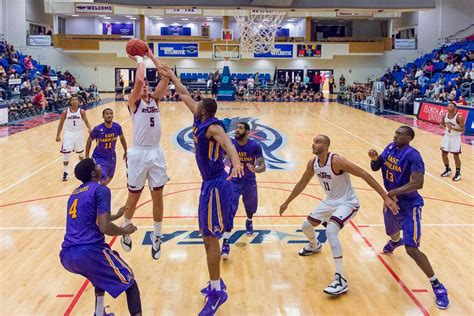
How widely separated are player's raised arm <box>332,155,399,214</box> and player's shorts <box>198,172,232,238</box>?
1340 millimetres

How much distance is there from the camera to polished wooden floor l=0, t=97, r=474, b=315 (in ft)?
17.5

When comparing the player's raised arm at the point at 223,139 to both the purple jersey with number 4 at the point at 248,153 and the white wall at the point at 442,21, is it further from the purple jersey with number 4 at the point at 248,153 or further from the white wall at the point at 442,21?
the white wall at the point at 442,21

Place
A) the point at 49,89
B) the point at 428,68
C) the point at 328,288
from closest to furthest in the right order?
the point at 328,288
the point at 49,89
the point at 428,68

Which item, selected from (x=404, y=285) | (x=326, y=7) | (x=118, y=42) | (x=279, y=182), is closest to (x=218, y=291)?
(x=404, y=285)

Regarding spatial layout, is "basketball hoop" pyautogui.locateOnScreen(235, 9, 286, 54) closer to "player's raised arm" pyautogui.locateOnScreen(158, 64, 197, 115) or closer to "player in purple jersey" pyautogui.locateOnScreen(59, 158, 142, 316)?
"player's raised arm" pyautogui.locateOnScreen(158, 64, 197, 115)

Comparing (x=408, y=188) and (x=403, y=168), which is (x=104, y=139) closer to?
(x=403, y=168)

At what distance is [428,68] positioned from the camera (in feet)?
101

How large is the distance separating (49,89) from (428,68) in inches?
861

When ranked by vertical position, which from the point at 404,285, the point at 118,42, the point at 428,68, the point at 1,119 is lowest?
the point at 404,285

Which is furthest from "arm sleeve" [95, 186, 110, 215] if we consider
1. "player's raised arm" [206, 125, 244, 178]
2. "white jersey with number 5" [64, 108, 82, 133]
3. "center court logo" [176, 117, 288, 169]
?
"center court logo" [176, 117, 288, 169]

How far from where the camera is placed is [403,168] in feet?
18.5

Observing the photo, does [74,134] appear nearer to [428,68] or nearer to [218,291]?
[218,291]

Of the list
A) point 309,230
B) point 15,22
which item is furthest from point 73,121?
point 15,22

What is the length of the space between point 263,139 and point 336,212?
37.1 feet
